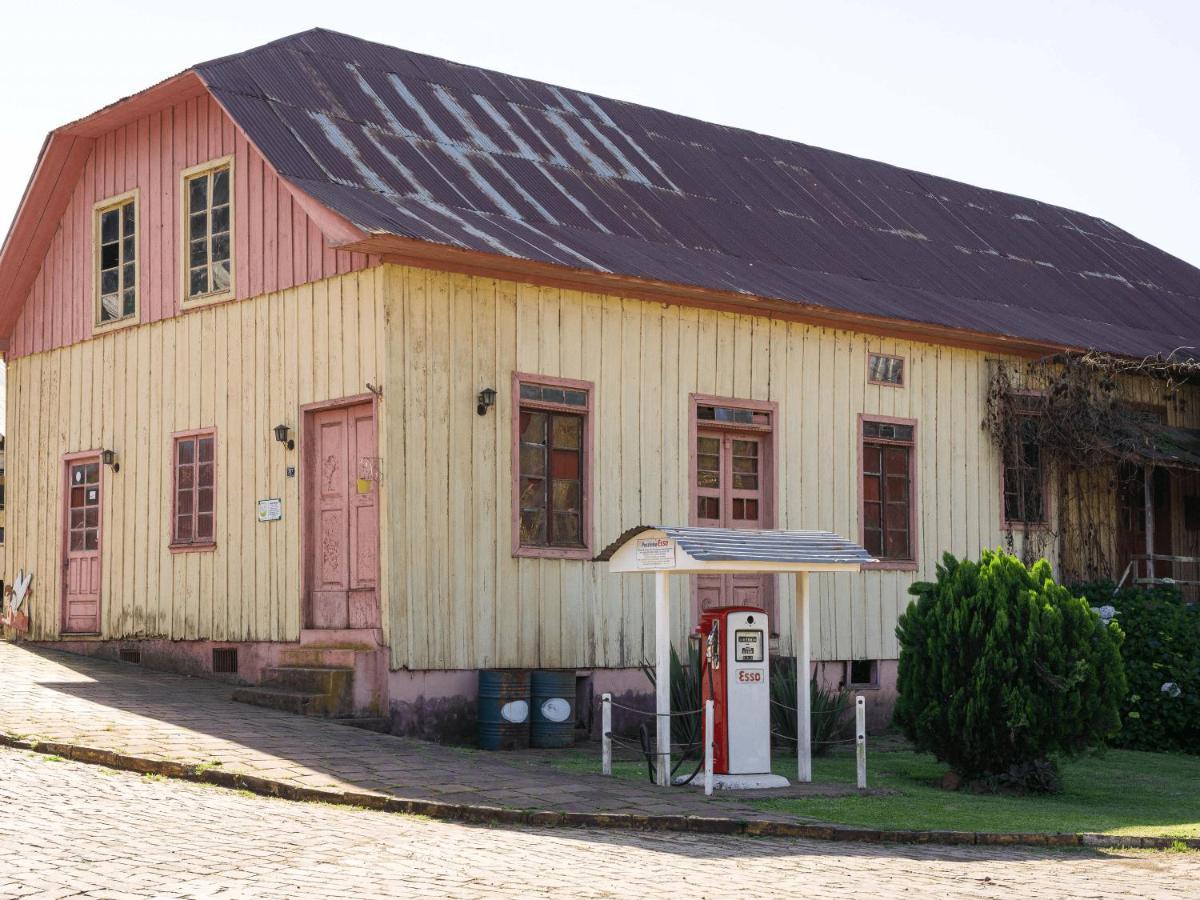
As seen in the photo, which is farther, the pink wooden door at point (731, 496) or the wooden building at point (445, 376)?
the pink wooden door at point (731, 496)

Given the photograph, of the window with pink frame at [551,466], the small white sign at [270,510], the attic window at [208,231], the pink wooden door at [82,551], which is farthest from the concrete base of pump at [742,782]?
the pink wooden door at [82,551]

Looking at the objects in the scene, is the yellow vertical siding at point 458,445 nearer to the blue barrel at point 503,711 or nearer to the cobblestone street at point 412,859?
the blue barrel at point 503,711

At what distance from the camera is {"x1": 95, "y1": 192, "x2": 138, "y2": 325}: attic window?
18672mm

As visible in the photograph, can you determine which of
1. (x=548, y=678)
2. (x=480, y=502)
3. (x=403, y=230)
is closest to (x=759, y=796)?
(x=548, y=678)

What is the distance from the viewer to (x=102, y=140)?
63.1ft

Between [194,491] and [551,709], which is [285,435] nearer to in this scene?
[194,491]

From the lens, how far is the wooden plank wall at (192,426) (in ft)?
52.0

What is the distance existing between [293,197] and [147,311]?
323 cm

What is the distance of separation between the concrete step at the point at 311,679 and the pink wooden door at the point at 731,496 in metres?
3.92

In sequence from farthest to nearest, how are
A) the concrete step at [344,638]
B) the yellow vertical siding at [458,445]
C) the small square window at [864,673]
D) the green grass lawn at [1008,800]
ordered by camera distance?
the small square window at [864,673], the yellow vertical siding at [458,445], the concrete step at [344,638], the green grass lawn at [1008,800]

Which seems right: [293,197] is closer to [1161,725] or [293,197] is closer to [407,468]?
[407,468]

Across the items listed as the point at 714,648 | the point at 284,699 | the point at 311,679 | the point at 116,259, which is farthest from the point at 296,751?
the point at 116,259

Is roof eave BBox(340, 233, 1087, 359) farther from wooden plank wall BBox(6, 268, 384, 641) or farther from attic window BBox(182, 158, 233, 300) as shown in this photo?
attic window BBox(182, 158, 233, 300)

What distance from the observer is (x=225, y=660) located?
1677 centimetres
